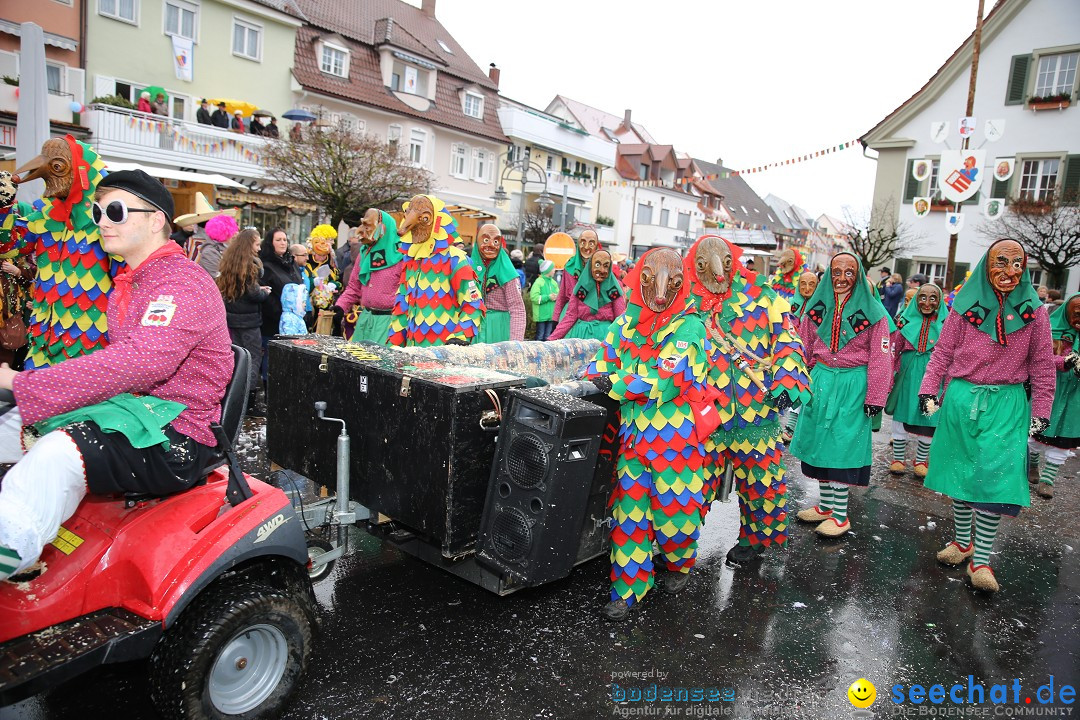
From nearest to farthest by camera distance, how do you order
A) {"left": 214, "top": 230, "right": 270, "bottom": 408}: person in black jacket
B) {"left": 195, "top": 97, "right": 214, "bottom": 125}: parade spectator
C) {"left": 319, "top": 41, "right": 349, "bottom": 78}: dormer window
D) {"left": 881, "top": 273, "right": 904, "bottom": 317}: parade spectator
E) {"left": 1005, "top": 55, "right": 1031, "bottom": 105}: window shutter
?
{"left": 214, "top": 230, "right": 270, "bottom": 408}: person in black jacket → {"left": 881, "top": 273, "right": 904, "bottom": 317}: parade spectator → {"left": 195, "top": 97, "right": 214, "bottom": 125}: parade spectator → {"left": 1005, "top": 55, "right": 1031, "bottom": 105}: window shutter → {"left": 319, "top": 41, "right": 349, "bottom": 78}: dormer window

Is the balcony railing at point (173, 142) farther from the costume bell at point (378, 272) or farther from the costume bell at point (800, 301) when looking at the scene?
the costume bell at point (800, 301)

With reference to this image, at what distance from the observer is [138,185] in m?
2.66

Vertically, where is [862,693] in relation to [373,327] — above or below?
below

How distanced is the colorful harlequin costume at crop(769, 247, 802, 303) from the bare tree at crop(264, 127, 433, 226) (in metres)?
12.9

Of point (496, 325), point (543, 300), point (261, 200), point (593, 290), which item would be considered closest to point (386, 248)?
point (496, 325)

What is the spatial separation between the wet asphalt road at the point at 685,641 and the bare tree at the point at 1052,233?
18479 millimetres

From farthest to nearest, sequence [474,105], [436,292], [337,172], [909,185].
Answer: [474,105] < [909,185] < [337,172] < [436,292]

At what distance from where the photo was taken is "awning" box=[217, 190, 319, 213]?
1995cm

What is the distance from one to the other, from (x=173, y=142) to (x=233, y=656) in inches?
770


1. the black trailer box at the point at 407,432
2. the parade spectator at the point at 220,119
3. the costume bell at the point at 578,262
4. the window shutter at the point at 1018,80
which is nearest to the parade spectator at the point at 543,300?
the costume bell at the point at 578,262

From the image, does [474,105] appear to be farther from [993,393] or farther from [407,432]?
[407,432]

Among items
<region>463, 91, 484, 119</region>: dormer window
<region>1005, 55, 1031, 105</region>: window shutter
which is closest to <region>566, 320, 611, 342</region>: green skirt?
<region>1005, 55, 1031, 105</region>: window shutter

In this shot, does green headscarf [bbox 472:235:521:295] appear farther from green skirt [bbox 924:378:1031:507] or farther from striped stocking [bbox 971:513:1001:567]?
striped stocking [bbox 971:513:1001:567]

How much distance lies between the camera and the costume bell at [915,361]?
24.3ft
